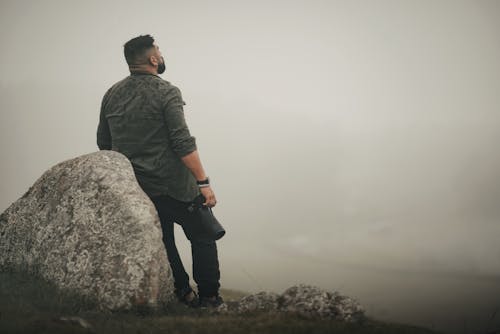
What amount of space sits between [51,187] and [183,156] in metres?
2.45

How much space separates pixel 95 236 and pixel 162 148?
1.77 meters

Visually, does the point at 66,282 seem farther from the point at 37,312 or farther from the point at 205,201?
the point at 205,201

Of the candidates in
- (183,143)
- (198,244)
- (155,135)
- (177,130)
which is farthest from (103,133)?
(198,244)

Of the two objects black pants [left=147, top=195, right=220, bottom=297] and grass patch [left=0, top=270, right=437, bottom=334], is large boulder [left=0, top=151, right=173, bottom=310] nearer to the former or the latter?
grass patch [left=0, top=270, right=437, bottom=334]

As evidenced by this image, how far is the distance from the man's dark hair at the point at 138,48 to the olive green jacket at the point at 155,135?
0.31 meters

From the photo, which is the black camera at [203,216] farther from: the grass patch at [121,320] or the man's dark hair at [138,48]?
the man's dark hair at [138,48]

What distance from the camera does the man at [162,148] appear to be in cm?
703

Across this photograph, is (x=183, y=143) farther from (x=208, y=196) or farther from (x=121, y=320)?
(x=121, y=320)

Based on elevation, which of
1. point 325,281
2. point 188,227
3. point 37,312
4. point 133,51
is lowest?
point 325,281

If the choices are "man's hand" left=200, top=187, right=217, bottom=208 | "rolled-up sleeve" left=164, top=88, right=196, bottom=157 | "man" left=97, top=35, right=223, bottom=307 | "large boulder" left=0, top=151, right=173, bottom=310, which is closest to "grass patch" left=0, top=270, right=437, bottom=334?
"large boulder" left=0, top=151, right=173, bottom=310

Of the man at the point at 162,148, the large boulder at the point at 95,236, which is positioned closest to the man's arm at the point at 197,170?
the man at the point at 162,148

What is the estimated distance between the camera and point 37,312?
5594 millimetres

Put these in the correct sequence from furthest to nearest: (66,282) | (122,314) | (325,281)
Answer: (325,281) → (66,282) → (122,314)

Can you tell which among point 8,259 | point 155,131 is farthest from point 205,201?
point 8,259
